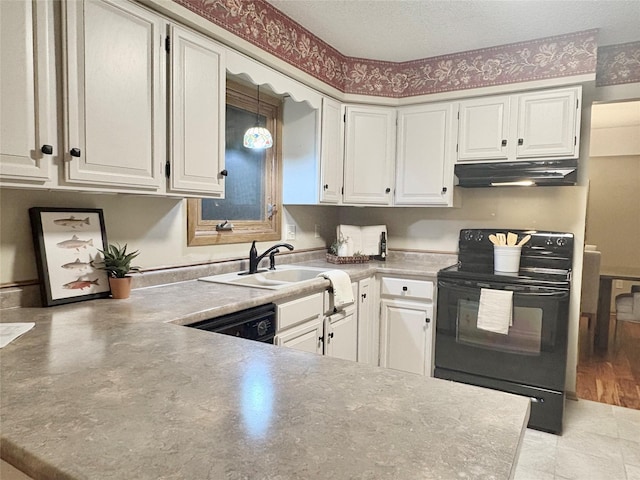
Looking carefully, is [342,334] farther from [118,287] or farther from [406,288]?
[118,287]

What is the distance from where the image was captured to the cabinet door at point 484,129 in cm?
280

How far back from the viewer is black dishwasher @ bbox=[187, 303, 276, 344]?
63.8 inches

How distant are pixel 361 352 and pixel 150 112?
2003 millimetres

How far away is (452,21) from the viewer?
243 centimetres

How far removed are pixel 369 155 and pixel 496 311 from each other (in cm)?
144

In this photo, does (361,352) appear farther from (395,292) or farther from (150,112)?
(150,112)

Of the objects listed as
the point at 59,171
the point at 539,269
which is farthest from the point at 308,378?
the point at 539,269

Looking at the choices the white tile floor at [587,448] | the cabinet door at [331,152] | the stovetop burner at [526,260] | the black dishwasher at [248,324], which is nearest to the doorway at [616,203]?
the white tile floor at [587,448]

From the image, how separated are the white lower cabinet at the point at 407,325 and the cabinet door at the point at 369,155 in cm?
69

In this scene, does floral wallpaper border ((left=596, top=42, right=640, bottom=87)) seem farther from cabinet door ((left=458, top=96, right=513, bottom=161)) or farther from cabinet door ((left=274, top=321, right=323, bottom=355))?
cabinet door ((left=274, top=321, right=323, bottom=355))

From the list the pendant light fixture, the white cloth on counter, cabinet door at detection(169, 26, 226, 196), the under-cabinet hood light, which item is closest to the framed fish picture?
the white cloth on counter

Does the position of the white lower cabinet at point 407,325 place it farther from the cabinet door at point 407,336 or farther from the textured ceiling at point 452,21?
the textured ceiling at point 452,21

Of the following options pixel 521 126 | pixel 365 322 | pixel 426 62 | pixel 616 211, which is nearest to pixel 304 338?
pixel 365 322

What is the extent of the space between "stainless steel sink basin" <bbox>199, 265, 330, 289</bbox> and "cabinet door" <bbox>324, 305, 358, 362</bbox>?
11.8 inches
